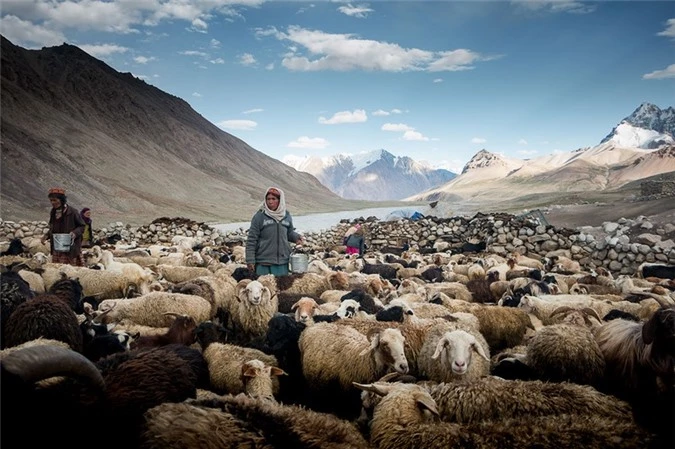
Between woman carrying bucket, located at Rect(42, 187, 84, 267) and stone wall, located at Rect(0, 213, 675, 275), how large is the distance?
10.5 metres

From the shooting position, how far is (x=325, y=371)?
5016mm

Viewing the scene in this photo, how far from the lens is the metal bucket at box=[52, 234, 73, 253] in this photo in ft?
32.3

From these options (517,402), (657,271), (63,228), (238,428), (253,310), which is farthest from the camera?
(657,271)

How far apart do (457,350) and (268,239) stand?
15.7 ft

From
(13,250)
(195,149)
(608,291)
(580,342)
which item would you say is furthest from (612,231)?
(195,149)

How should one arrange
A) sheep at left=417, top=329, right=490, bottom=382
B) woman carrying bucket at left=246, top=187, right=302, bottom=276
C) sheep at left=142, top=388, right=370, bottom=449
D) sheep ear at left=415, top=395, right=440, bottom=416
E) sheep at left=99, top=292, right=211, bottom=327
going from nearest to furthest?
sheep at left=142, top=388, right=370, bottom=449 → sheep ear at left=415, top=395, right=440, bottom=416 → sheep at left=417, top=329, right=490, bottom=382 → sheep at left=99, top=292, right=211, bottom=327 → woman carrying bucket at left=246, top=187, right=302, bottom=276

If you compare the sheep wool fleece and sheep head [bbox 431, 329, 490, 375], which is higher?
the sheep wool fleece

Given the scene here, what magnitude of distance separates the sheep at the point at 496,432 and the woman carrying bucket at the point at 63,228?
8.66 meters

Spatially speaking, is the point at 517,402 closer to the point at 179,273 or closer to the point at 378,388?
the point at 378,388

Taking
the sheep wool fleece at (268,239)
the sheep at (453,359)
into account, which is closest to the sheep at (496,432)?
the sheep at (453,359)

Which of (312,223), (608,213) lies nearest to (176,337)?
(608,213)

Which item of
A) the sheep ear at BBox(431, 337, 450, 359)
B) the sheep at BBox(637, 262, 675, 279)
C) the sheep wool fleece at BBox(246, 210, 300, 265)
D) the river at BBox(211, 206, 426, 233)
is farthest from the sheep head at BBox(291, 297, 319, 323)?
the river at BBox(211, 206, 426, 233)

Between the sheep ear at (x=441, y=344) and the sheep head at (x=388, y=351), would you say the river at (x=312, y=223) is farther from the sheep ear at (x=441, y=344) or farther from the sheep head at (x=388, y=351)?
the sheep ear at (x=441, y=344)

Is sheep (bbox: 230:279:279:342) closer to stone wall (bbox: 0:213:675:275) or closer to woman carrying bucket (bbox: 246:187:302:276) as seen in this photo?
woman carrying bucket (bbox: 246:187:302:276)
